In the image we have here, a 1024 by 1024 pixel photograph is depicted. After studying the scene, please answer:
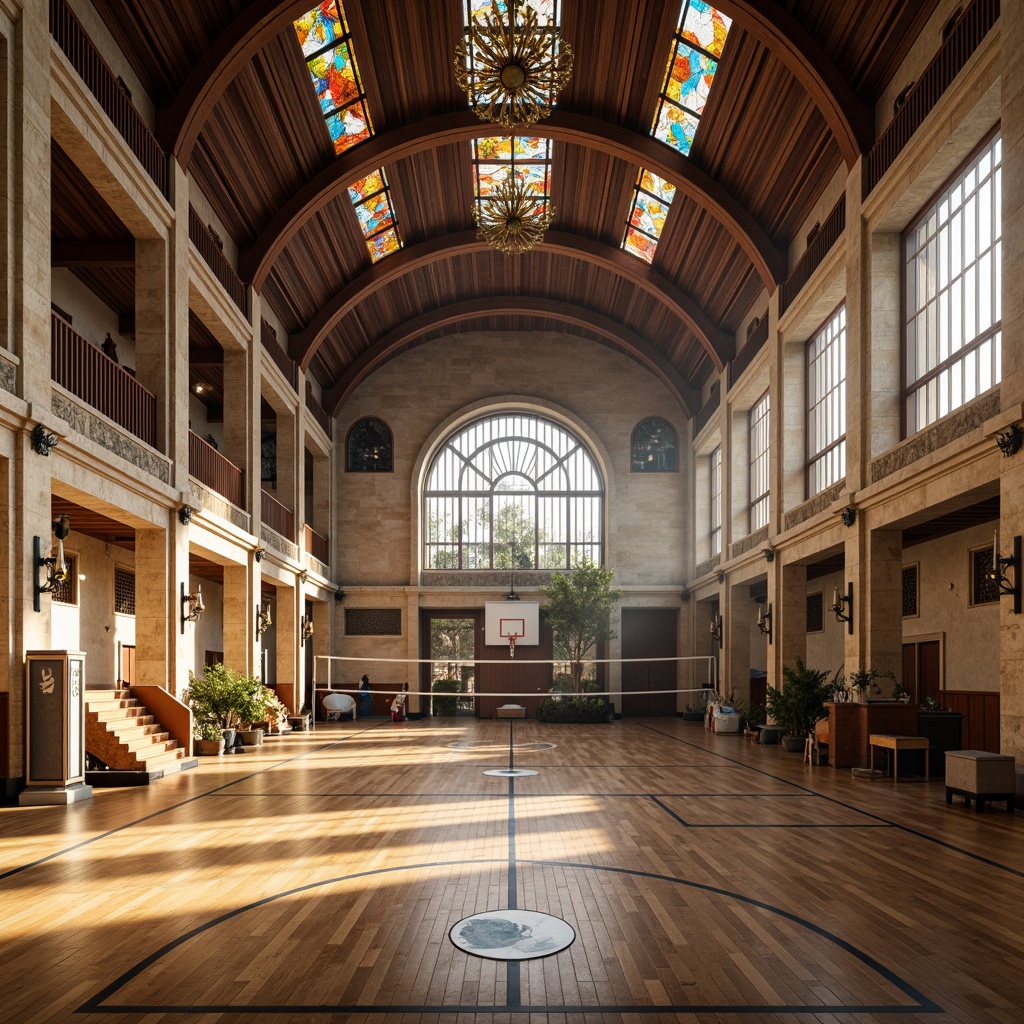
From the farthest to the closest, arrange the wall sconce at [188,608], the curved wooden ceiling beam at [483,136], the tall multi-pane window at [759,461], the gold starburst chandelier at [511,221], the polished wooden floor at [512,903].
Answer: the tall multi-pane window at [759,461] < the curved wooden ceiling beam at [483,136] < the gold starburst chandelier at [511,221] < the wall sconce at [188,608] < the polished wooden floor at [512,903]

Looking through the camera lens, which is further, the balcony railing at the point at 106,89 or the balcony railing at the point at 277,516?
the balcony railing at the point at 277,516

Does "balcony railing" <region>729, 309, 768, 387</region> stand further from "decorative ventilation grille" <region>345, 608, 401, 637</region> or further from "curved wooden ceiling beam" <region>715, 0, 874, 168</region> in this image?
"decorative ventilation grille" <region>345, 608, 401, 637</region>

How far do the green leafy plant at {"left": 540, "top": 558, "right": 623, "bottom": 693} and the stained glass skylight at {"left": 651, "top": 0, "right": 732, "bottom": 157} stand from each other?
1295 cm

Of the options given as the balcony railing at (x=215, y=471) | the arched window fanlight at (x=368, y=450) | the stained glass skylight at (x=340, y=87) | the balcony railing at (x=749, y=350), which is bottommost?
the balcony railing at (x=215, y=471)

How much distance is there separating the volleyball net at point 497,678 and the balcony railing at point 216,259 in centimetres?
1398

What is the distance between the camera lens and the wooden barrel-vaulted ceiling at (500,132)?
625 inches

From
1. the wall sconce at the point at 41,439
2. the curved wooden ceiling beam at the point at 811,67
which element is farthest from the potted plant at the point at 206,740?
the curved wooden ceiling beam at the point at 811,67

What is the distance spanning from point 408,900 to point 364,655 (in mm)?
25889

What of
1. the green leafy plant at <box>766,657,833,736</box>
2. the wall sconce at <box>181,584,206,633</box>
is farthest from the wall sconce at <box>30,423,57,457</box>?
the green leafy plant at <box>766,657,833,736</box>

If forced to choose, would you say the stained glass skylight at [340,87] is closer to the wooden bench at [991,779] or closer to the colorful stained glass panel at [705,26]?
the colorful stained glass panel at [705,26]

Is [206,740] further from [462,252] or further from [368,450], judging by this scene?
[368,450]

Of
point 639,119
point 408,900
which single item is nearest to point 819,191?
point 639,119

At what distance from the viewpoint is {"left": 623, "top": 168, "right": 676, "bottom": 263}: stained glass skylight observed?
23.6 meters

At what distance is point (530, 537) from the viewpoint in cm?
3350
